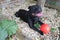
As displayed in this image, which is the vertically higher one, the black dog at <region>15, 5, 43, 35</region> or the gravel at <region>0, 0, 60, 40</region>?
the black dog at <region>15, 5, 43, 35</region>

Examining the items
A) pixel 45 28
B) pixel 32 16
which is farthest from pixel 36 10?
pixel 45 28

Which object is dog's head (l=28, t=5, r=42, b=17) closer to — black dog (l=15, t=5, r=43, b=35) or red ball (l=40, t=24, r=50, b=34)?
black dog (l=15, t=5, r=43, b=35)

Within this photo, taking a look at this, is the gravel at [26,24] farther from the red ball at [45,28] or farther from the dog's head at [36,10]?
the dog's head at [36,10]

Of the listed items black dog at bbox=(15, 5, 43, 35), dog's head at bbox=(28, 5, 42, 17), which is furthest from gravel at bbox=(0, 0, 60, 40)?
dog's head at bbox=(28, 5, 42, 17)

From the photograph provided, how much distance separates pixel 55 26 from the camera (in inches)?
131

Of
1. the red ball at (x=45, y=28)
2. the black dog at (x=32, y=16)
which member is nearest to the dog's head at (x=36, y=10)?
the black dog at (x=32, y=16)

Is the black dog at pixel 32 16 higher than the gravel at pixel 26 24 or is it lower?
higher

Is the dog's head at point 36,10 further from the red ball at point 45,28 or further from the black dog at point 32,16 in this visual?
the red ball at point 45,28

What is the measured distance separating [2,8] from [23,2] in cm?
57

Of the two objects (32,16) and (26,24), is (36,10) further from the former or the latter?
(26,24)

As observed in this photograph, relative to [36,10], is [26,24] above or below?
below

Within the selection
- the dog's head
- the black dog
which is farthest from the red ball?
the dog's head

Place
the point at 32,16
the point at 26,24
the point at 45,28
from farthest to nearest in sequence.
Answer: the point at 26,24
the point at 32,16
the point at 45,28

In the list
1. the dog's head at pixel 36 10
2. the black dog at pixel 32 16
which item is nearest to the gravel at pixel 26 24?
the black dog at pixel 32 16
